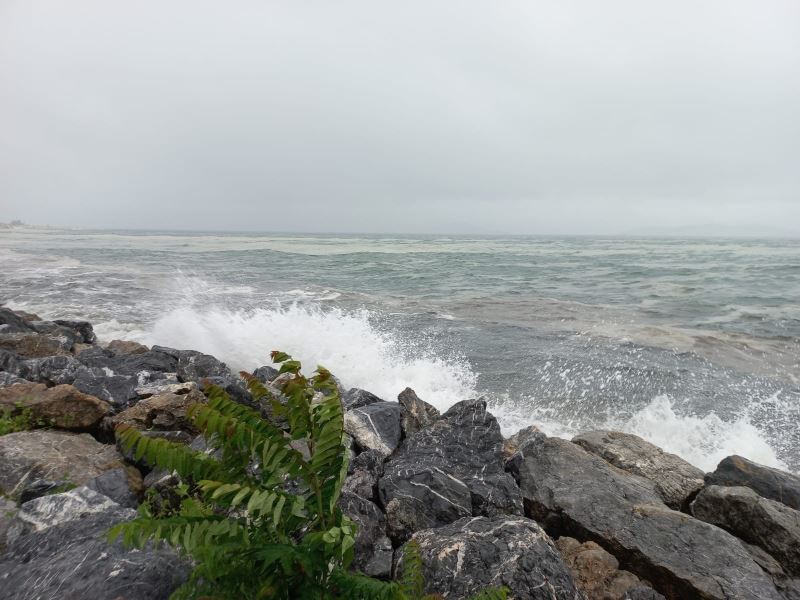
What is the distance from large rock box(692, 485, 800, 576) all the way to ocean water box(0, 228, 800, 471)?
10.3ft

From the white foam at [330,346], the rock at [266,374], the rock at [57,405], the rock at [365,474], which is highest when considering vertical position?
the rock at [57,405]

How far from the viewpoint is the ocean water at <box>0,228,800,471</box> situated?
32.7ft

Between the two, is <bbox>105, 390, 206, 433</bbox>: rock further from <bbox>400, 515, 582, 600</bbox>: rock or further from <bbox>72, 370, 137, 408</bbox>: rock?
<bbox>400, 515, 582, 600</bbox>: rock

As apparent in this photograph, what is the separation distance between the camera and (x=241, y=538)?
283 cm

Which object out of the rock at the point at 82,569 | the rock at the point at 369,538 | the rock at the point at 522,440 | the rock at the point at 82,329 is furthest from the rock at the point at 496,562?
the rock at the point at 82,329

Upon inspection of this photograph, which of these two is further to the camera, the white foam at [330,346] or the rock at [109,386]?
the white foam at [330,346]

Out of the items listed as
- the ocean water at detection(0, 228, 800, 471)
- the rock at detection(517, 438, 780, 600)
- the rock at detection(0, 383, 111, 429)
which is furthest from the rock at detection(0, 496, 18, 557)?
the ocean water at detection(0, 228, 800, 471)

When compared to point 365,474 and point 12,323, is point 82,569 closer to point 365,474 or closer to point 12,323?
point 365,474

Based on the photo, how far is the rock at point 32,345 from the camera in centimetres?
1044

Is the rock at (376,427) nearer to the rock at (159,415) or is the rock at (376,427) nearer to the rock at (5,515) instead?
the rock at (159,415)

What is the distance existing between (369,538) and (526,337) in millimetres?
11933

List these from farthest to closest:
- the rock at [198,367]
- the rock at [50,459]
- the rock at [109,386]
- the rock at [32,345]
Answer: the rock at [32,345] → the rock at [198,367] → the rock at [109,386] → the rock at [50,459]

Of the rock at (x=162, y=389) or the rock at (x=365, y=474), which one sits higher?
the rock at (x=162, y=389)

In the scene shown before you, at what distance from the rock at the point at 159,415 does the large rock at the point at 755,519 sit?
675 cm
